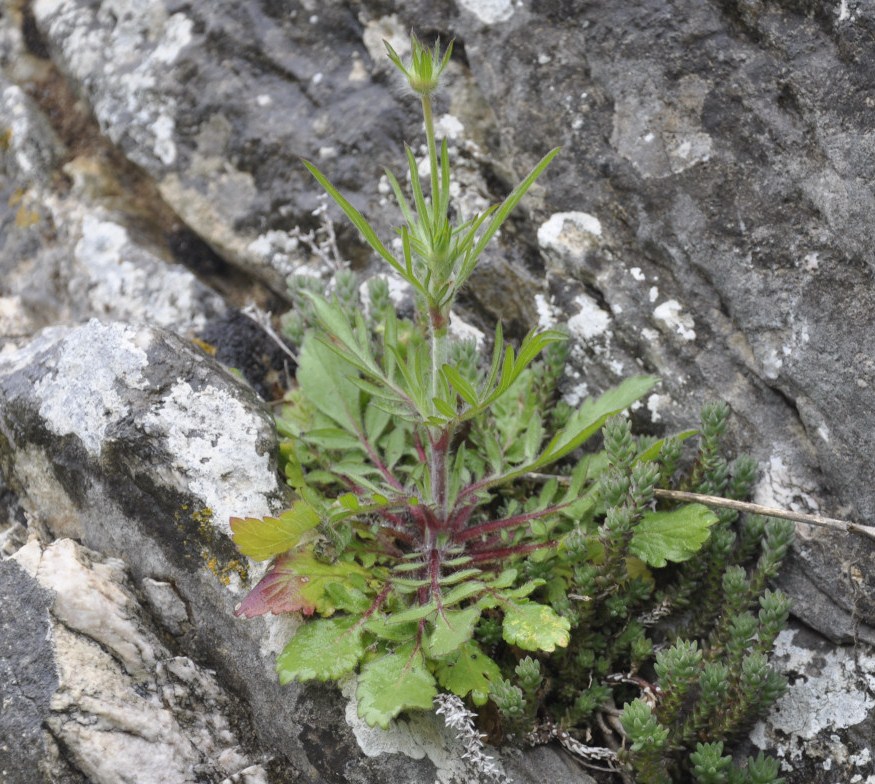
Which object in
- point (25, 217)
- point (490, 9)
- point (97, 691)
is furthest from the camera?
point (25, 217)

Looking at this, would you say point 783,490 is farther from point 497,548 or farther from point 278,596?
point 278,596

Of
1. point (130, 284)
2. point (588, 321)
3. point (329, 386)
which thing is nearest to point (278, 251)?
point (130, 284)

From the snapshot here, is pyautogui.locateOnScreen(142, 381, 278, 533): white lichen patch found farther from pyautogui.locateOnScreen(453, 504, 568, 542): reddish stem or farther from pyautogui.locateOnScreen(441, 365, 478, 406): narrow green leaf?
pyautogui.locateOnScreen(441, 365, 478, 406): narrow green leaf

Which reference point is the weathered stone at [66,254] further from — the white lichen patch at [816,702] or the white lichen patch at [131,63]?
the white lichen patch at [816,702]

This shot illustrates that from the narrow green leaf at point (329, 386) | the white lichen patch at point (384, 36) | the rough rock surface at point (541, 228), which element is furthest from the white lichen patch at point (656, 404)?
the white lichen patch at point (384, 36)

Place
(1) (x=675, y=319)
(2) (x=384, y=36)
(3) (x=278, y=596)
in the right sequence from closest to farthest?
(3) (x=278, y=596) → (1) (x=675, y=319) → (2) (x=384, y=36)

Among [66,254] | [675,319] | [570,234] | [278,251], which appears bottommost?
[675,319]

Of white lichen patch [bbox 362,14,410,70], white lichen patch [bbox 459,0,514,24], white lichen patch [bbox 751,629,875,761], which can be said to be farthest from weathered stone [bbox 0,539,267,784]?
white lichen patch [bbox 459,0,514,24]

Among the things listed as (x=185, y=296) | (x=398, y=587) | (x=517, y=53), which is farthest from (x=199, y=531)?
(x=517, y=53)

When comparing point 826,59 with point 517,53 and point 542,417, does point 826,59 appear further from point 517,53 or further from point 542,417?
point 542,417
